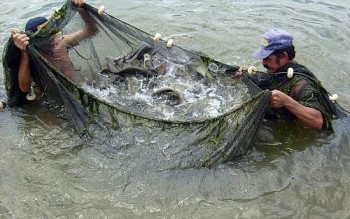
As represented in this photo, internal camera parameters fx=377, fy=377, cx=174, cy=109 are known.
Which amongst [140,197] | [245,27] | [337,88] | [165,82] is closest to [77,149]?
[140,197]

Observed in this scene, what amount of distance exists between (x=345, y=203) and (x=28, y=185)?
3.26 meters

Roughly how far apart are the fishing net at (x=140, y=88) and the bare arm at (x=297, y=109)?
12 cm

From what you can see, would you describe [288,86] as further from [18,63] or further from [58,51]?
[18,63]

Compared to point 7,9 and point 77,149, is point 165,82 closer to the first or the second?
point 77,149

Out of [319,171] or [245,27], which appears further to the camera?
[245,27]

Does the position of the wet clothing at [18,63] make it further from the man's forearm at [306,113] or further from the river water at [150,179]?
the man's forearm at [306,113]

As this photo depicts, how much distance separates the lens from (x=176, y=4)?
9156mm

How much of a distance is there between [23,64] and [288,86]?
3.30 m

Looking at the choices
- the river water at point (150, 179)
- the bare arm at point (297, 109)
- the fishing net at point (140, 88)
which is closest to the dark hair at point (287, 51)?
the fishing net at point (140, 88)

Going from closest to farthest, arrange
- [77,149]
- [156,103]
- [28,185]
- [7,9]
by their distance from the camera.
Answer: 1. [28,185]
2. [77,149]
3. [156,103]
4. [7,9]

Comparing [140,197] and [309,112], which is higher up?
[309,112]

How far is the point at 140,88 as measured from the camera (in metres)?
5.39

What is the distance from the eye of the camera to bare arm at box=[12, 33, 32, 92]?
14.9ft

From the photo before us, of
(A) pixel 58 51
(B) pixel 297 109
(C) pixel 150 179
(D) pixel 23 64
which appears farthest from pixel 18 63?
(B) pixel 297 109
